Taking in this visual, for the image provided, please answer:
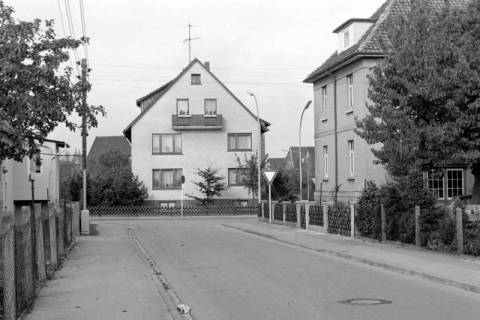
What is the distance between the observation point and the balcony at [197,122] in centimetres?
5716

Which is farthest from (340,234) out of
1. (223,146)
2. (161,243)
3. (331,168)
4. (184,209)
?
(223,146)

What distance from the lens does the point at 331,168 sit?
3569 cm

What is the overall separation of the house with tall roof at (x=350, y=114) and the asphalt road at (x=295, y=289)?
12.0 m

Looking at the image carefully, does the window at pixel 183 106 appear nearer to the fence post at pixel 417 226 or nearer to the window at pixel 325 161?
the window at pixel 325 161

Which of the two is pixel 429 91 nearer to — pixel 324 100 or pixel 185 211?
pixel 324 100

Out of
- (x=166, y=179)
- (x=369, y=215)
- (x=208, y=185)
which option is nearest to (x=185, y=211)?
(x=208, y=185)

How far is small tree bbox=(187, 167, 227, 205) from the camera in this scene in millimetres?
56219

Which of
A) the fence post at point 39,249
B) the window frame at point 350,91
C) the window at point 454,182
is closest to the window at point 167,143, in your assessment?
the window frame at point 350,91

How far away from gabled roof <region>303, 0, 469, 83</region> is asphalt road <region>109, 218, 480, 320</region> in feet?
42.3

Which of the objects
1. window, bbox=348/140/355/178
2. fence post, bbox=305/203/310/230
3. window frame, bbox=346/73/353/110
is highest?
window frame, bbox=346/73/353/110

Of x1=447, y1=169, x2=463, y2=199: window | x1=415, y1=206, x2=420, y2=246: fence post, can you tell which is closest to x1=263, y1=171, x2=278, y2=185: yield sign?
x1=447, y1=169, x2=463, y2=199: window

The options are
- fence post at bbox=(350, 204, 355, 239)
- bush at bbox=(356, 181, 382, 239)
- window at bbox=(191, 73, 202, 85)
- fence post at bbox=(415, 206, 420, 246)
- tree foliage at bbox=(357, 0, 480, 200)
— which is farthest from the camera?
window at bbox=(191, 73, 202, 85)

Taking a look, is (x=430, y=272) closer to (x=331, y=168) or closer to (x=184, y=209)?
(x=331, y=168)

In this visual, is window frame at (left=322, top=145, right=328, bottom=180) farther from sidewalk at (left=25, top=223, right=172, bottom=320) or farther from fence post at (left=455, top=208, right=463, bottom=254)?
fence post at (left=455, top=208, right=463, bottom=254)
